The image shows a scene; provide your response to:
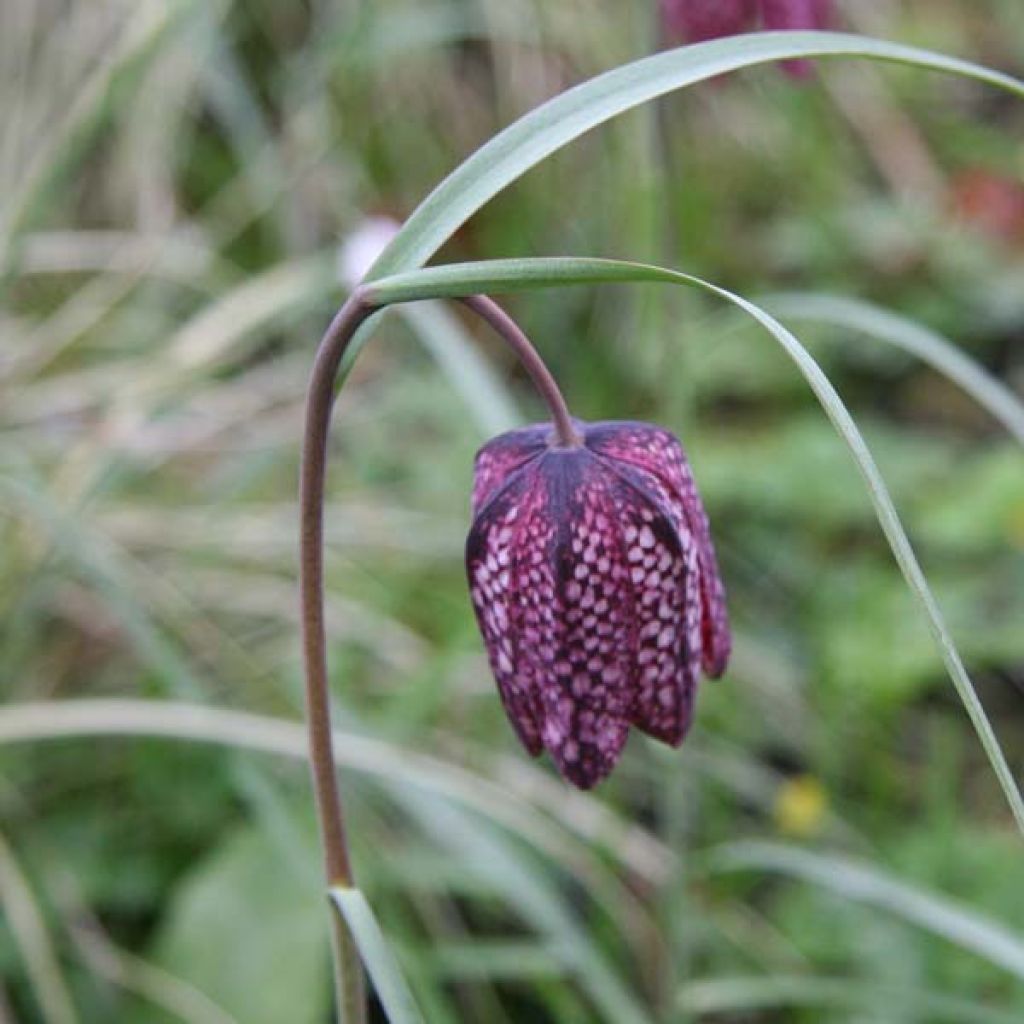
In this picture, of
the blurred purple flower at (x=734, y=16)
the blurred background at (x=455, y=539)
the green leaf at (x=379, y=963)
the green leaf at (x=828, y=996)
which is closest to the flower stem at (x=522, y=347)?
the green leaf at (x=379, y=963)

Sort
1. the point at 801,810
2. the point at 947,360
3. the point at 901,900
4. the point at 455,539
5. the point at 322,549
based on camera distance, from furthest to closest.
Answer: the point at 455,539
the point at 801,810
the point at 901,900
the point at 947,360
the point at 322,549

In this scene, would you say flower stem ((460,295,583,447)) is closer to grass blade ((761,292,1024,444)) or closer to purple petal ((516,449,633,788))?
purple petal ((516,449,633,788))

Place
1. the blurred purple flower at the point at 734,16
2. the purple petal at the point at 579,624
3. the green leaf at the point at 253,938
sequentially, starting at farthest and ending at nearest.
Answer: the green leaf at the point at 253,938
the blurred purple flower at the point at 734,16
the purple petal at the point at 579,624

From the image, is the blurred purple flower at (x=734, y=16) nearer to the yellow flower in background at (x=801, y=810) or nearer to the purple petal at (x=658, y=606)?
the purple petal at (x=658, y=606)

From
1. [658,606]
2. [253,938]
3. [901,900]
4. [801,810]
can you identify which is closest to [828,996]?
[901,900]

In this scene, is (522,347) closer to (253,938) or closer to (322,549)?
(322,549)

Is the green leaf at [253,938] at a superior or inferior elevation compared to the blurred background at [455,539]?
inferior
